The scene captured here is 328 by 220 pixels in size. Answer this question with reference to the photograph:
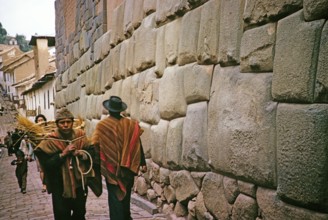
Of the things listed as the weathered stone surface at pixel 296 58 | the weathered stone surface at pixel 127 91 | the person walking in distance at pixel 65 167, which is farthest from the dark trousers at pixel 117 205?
the weathered stone surface at pixel 127 91

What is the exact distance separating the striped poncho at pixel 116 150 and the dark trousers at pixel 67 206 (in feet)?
1.23

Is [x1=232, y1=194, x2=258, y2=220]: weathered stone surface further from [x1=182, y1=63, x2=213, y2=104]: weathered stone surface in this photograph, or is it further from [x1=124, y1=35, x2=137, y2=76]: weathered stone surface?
[x1=124, y1=35, x2=137, y2=76]: weathered stone surface

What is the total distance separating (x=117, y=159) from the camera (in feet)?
14.2

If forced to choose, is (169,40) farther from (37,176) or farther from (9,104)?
(9,104)

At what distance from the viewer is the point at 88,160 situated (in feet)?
14.6

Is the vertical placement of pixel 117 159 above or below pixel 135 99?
below

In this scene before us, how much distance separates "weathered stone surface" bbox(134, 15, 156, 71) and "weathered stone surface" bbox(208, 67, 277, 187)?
1857 mm

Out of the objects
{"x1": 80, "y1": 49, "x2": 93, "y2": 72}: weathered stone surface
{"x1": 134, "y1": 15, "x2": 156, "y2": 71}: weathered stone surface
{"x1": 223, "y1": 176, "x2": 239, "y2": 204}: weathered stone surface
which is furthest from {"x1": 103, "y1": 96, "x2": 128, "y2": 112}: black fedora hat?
{"x1": 80, "y1": 49, "x2": 93, "y2": 72}: weathered stone surface

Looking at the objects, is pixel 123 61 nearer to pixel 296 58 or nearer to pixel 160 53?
pixel 160 53

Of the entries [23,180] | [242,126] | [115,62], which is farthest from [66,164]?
[23,180]

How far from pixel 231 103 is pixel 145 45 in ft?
8.31

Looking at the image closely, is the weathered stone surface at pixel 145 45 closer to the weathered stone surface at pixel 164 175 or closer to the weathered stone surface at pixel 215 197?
the weathered stone surface at pixel 164 175

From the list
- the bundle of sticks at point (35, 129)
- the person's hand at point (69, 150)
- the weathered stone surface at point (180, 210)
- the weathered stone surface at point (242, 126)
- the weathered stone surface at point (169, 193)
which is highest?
the weathered stone surface at point (242, 126)

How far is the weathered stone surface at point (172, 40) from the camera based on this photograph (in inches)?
181
